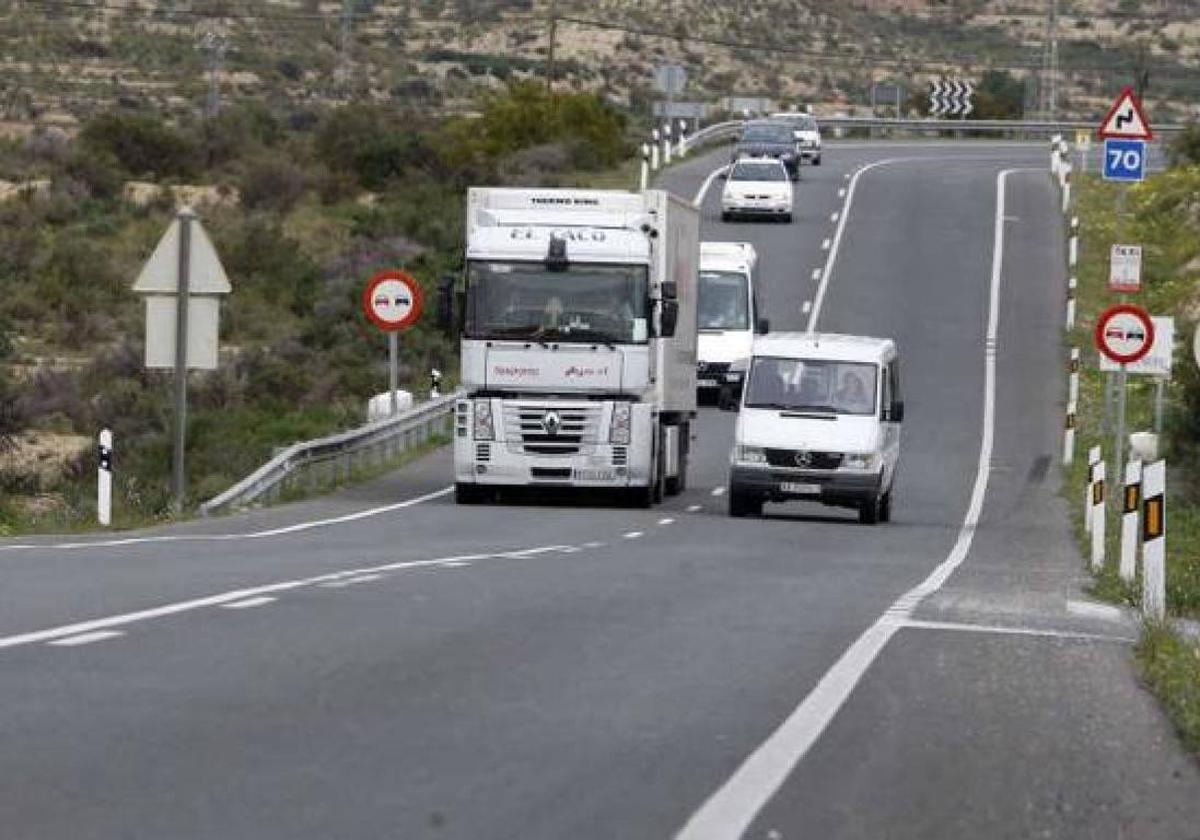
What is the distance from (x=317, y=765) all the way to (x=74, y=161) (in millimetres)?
73165

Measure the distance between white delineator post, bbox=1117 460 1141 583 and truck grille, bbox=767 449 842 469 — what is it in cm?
774

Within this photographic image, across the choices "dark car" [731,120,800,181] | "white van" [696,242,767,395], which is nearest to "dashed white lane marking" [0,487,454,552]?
"white van" [696,242,767,395]

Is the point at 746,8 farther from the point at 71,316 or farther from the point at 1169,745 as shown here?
the point at 1169,745

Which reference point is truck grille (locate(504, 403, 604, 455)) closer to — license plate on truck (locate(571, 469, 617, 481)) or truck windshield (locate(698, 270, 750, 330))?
license plate on truck (locate(571, 469, 617, 481))

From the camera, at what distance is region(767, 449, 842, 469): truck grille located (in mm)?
32625

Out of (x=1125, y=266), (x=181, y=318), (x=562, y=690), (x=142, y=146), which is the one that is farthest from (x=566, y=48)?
(x=562, y=690)

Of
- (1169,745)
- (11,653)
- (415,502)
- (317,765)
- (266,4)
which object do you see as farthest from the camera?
(266,4)

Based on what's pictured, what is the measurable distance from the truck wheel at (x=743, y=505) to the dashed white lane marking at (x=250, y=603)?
53.9ft

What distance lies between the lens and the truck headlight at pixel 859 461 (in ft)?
107

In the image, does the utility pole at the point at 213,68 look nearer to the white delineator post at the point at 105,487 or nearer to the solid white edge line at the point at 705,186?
the solid white edge line at the point at 705,186

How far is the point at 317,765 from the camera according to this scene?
33.7 feet

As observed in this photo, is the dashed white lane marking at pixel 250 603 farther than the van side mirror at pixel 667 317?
No

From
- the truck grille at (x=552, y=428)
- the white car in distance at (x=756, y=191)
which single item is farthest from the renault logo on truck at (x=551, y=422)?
the white car in distance at (x=756, y=191)

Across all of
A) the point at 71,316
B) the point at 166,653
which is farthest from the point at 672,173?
the point at 166,653
